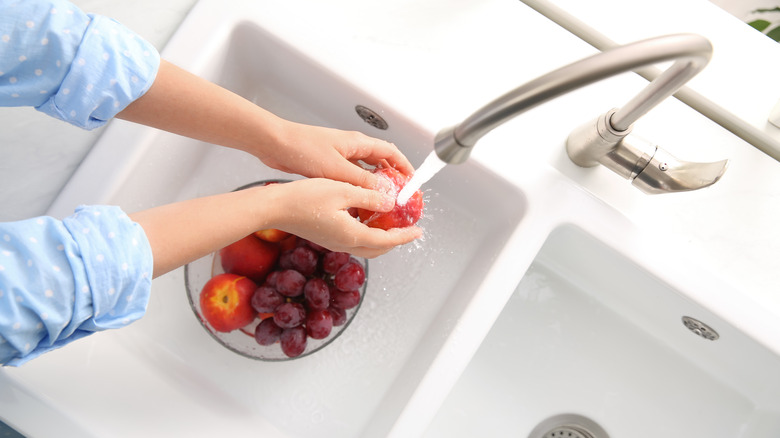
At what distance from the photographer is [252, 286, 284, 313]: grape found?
70 cm

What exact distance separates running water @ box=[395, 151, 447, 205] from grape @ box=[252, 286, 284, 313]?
0.63 feet

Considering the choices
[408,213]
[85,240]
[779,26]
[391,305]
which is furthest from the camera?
[779,26]

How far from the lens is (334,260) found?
28.6 inches

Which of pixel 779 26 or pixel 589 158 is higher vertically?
pixel 779 26

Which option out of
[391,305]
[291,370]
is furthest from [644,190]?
[291,370]

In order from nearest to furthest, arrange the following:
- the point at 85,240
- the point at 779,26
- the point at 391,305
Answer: the point at 85,240 → the point at 391,305 → the point at 779,26

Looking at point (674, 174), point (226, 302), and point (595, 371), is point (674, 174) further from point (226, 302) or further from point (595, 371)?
point (226, 302)

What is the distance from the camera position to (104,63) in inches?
20.8

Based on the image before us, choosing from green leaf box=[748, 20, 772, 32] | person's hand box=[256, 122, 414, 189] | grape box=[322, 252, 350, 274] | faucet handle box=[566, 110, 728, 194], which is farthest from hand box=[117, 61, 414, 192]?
green leaf box=[748, 20, 772, 32]

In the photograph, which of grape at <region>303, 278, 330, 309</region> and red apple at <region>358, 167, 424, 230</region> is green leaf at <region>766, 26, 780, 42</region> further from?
grape at <region>303, 278, 330, 309</region>

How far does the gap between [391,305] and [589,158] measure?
328mm

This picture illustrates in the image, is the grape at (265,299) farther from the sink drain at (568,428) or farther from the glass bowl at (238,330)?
the sink drain at (568,428)

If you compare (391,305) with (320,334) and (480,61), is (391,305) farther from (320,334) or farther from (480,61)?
(480,61)

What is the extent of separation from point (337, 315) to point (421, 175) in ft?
0.78
